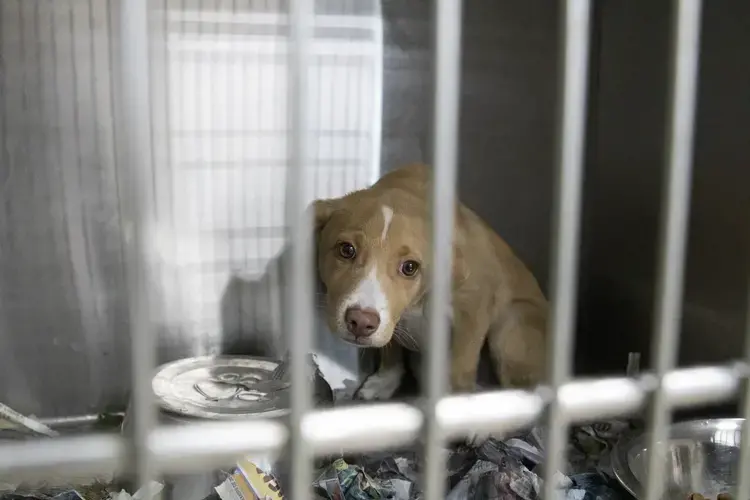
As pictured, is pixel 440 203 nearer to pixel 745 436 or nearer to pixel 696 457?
pixel 745 436

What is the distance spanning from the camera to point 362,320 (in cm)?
104

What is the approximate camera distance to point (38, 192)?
1.24m

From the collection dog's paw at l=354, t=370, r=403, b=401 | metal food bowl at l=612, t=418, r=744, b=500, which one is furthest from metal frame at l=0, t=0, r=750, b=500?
dog's paw at l=354, t=370, r=403, b=401

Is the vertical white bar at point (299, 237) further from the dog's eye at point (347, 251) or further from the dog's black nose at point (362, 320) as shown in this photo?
the dog's eye at point (347, 251)

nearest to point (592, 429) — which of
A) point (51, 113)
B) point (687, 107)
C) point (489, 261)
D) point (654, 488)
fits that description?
point (489, 261)

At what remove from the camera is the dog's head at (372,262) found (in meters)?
1.06

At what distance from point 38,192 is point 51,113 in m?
0.12

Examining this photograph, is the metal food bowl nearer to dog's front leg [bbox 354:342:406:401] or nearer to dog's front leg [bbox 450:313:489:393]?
dog's front leg [bbox 450:313:489:393]

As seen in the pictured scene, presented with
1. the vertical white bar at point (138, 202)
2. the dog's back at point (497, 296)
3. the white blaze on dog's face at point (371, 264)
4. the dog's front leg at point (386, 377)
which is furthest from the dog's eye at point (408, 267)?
the vertical white bar at point (138, 202)

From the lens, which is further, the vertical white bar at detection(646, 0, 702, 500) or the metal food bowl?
the metal food bowl

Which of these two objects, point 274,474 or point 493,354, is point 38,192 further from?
point 493,354

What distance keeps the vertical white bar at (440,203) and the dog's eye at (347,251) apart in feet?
2.22

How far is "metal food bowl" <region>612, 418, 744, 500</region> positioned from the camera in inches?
39.9

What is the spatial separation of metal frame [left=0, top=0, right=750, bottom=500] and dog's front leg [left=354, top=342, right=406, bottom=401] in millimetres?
848
